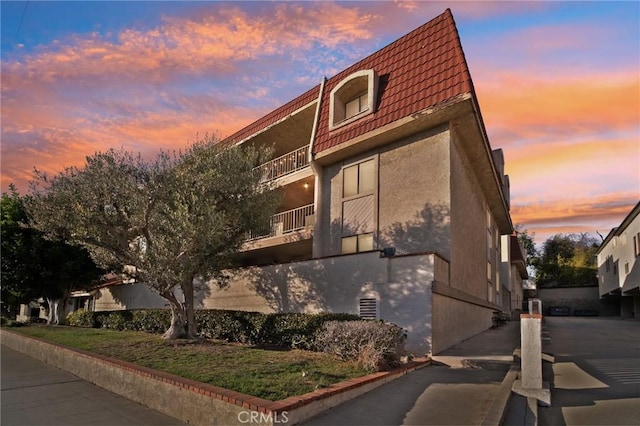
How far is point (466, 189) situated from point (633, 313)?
101 ft

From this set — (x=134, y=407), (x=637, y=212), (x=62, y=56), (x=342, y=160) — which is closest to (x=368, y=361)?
(x=134, y=407)

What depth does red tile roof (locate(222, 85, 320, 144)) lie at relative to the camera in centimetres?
1836

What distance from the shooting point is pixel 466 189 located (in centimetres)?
1571

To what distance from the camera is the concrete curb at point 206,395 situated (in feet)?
17.8

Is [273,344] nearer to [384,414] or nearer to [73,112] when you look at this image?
[384,414]

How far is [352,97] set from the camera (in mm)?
16109

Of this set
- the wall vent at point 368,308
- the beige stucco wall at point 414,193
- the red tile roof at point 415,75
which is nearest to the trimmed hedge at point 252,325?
the wall vent at point 368,308

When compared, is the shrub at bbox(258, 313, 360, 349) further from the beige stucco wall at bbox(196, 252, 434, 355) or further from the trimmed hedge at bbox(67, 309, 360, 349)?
the beige stucco wall at bbox(196, 252, 434, 355)

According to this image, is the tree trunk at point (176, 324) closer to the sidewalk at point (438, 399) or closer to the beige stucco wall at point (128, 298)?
the sidewalk at point (438, 399)

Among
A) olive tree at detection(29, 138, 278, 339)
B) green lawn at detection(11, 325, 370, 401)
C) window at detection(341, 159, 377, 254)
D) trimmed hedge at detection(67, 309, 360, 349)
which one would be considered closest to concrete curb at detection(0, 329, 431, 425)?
green lawn at detection(11, 325, 370, 401)

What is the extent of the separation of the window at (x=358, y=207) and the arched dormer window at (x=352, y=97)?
1750 mm

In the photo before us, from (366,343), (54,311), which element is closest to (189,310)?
(366,343)

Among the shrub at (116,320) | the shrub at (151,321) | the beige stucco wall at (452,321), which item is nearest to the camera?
the beige stucco wall at (452,321)

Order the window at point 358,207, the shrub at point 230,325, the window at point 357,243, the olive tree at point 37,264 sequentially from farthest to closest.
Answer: the olive tree at point 37,264, the window at point 358,207, the window at point 357,243, the shrub at point 230,325
